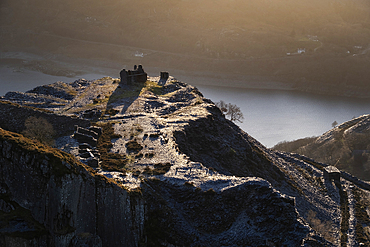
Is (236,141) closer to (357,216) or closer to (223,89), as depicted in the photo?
(357,216)

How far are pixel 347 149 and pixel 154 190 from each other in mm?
63493

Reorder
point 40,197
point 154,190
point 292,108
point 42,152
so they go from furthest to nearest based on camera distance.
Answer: point 292,108
point 154,190
point 42,152
point 40,197

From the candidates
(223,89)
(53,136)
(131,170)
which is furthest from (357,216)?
(223,89)

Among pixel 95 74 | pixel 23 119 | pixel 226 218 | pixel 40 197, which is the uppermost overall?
pixel 95 74

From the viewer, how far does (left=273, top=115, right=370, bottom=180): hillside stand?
235 ft

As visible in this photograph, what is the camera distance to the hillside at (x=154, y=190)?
17469mm

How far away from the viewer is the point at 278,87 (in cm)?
16150

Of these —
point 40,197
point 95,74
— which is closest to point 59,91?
point 40,197

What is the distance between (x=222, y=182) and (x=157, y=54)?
174465 millimetres

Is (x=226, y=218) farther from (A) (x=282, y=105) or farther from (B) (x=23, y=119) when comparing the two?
(A) (x=282, y=105)

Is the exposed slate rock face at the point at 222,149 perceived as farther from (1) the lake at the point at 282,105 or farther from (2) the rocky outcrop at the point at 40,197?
(1) the lake at the point at 282,105

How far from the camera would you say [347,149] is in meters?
73.9

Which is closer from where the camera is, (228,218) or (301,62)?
(228,218)

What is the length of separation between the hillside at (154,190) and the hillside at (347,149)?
1225 inches
